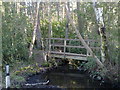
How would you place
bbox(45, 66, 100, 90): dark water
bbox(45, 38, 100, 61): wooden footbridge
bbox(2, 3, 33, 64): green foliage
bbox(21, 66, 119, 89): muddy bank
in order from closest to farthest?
1. bbox(21, 66, 119, 89): muddy bank
2. bbox(45, 66, 100, 90): dark water
3. bbox(2, 3, 33, 64): green foliage
4. bbox(45, 38, 100, 61): wooden footbridge

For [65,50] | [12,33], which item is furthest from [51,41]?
[12,33]

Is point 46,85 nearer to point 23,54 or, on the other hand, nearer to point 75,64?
point 23,54

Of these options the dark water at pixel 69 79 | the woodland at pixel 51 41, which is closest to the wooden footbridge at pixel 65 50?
the woodland at pixel 51 41

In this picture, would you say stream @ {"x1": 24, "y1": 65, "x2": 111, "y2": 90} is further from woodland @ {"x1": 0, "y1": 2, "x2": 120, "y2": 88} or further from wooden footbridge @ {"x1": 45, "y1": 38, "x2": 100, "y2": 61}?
wooden footbridge @ {"x1": 45, "y1": 38, "x2": 100, "y2": 61}

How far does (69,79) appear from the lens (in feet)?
22.7

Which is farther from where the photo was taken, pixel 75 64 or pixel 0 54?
pixel 75 64

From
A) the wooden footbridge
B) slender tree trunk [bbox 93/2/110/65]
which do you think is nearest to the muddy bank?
the wooden footbridge

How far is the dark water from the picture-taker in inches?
242

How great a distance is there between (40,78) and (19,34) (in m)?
1.80

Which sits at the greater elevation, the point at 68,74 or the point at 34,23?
the point at 34,23

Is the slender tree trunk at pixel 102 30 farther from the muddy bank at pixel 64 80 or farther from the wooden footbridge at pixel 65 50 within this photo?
the wooden footbridge at pixel 65 50

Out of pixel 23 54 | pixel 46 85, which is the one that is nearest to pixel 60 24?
pixel 23 54

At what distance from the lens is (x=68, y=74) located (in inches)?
300

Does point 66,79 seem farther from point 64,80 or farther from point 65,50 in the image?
point 65,50
